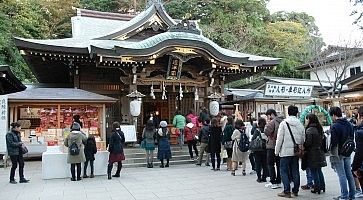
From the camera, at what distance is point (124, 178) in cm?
966

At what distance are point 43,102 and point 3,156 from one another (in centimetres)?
254

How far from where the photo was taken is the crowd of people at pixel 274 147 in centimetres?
604

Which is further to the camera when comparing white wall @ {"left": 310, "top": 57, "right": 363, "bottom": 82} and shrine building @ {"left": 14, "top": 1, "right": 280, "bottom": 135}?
white wall @ {"left": 310, "top": 57, "right": 363, "bottom": 82}

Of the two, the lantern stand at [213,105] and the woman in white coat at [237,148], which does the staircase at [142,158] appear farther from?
the woman in white coat at [237,148]

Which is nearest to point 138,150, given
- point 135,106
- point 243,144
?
point 135,106

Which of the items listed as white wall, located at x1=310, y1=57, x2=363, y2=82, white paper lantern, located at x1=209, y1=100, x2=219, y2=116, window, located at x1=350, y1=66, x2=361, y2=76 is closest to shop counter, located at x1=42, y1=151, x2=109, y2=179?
white paper lantern, located at x1=209, y1=100, x2=219, y2=116

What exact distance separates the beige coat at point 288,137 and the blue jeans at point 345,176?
2.61 ft

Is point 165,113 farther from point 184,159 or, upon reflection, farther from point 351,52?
point 351,52

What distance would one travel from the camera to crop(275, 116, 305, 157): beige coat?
652cm

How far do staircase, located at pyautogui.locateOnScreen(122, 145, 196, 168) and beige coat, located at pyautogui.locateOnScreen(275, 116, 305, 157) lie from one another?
6.51 metres

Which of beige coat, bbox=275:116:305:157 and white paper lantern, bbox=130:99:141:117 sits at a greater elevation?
white paper lantern, bbox=130:99:141:117

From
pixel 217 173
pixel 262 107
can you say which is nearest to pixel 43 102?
pixel 217 173

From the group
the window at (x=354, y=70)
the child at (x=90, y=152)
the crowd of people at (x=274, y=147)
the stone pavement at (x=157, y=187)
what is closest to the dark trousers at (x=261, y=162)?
the crowd of people at (x=274, y=147)

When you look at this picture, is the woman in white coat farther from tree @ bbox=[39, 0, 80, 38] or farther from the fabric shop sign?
tree @ bbox=[39, 0, 80, 38]
